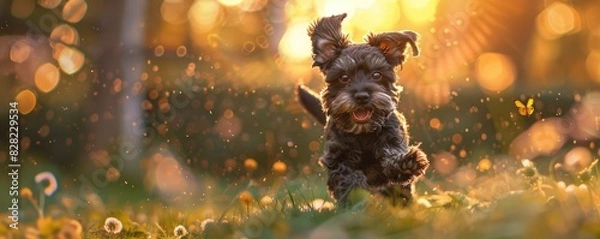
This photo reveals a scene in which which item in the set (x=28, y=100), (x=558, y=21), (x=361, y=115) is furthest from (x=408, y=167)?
(x=558, y=21)

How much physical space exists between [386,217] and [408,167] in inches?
36.6

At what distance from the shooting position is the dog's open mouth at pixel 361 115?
19.2ft

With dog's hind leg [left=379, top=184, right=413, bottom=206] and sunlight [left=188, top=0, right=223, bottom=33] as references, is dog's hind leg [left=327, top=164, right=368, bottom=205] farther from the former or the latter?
sunlight [left=188, top=0, right=223, bottom=33]

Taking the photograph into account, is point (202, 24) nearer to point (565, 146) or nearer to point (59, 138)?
point (59, 138)

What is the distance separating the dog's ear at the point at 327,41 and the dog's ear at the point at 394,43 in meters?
0.23

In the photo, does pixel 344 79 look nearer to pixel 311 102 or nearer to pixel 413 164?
pixel 413 164

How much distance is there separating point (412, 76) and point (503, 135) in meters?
1.83

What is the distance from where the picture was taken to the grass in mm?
3527

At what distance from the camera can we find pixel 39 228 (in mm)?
4754

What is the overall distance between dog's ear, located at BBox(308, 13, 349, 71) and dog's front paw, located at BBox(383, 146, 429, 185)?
3.01 feet

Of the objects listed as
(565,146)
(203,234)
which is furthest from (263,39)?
(203,234)

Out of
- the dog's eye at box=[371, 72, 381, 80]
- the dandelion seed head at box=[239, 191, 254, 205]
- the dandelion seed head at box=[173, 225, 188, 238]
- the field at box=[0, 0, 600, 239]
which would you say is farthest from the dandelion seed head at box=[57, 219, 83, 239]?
the dog's eye at box=[371, 72, 381, 80]

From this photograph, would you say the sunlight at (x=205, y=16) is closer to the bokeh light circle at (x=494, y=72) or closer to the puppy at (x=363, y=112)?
the bokeh light circle at (x=494, y=72)

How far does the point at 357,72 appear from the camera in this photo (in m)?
5.97
